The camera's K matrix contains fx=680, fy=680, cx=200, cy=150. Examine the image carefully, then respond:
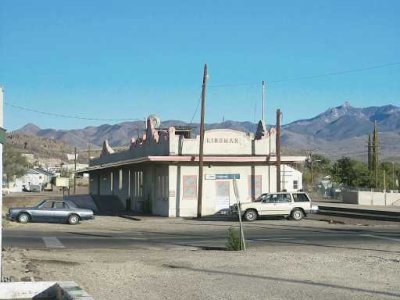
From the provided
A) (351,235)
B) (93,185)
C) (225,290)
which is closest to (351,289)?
(225,290)

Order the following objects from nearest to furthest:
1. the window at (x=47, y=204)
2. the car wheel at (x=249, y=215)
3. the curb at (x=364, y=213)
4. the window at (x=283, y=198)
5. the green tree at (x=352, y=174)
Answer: the window at (x=47, y=204) < the car wheel at (x=249, y=215) < the window at (x=283, y=198) < the curb at (x=364, y=213) < the green tree at (x=352, y=174)

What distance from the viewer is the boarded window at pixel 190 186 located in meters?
41.0

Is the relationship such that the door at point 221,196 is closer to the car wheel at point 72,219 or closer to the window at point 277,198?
the window at point 277,198

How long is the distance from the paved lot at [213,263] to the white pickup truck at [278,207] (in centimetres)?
800

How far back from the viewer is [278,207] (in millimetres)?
37688

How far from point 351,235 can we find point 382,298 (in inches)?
635

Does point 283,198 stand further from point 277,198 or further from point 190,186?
point 190,186

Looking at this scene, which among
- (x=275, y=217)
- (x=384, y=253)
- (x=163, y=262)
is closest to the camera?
(x=163, y=262)

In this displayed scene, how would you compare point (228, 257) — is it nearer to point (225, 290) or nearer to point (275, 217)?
point (225, 290)

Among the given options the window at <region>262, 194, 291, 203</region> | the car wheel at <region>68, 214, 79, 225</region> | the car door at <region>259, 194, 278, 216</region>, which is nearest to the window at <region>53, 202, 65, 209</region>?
the car wheel at <region>68, 214, 79, 225</region>

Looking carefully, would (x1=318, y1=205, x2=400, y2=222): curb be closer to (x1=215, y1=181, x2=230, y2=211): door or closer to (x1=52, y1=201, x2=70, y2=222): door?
(x1=215, y1=181, x2=230, y2=211): door

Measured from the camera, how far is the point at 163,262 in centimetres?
1650

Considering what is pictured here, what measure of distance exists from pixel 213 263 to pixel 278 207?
22259 mm

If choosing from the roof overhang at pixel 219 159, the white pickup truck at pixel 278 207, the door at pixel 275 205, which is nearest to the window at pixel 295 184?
the roof overhang at pixel 219 159
